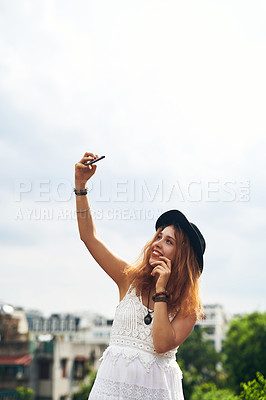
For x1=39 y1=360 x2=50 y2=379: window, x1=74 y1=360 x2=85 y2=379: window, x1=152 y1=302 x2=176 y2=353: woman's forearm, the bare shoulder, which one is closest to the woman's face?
the bare shoulder

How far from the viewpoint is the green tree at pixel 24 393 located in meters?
33.4

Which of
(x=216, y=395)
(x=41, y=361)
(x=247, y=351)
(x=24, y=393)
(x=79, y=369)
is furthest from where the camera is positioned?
(x=79, y=369)

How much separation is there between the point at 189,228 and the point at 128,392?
856 mm

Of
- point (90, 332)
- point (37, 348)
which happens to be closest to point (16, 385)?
point (37, 348)

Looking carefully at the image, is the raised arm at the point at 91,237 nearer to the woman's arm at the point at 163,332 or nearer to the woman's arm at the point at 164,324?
the woman's arm at the point at 164,324

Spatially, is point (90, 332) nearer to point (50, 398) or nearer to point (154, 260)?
point (50, 398)

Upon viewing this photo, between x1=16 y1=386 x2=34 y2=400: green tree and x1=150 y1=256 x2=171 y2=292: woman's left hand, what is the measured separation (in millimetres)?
33428

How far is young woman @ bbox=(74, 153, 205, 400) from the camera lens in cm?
253

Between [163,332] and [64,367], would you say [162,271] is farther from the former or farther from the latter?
[64,367]

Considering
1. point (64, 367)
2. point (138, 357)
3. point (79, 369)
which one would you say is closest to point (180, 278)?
point (138, 357)

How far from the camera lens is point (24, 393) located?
33.7m

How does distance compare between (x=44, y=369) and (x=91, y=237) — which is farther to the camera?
(x=44, y=369)

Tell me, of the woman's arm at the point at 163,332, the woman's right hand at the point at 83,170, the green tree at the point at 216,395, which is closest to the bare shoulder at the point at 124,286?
the woman's arm at the point at 163,332

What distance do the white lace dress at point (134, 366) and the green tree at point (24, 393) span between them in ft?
109
